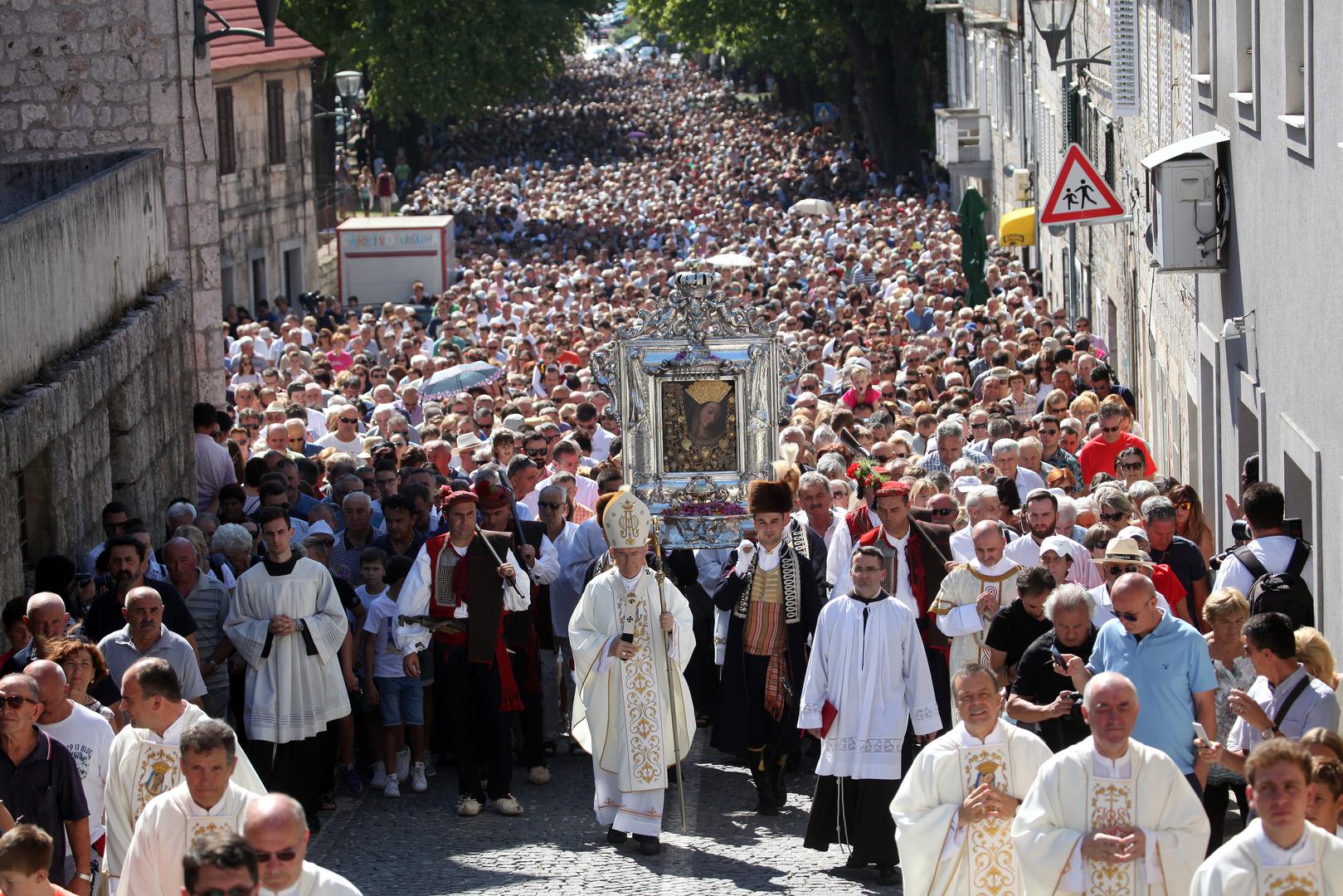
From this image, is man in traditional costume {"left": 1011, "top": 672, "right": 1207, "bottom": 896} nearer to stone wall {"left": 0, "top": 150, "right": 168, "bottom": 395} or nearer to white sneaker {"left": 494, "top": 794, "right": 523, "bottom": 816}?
white sneaker {"left": 494, "top": 794, "right": 523, "bottom": 816}

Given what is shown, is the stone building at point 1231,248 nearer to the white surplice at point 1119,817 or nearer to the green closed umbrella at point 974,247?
the green closed umbrella at point 974,247

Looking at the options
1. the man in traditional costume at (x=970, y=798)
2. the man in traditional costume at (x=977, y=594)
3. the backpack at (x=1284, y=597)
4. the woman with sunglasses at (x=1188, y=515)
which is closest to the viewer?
the man in traditional costume at (x=970, y=798)

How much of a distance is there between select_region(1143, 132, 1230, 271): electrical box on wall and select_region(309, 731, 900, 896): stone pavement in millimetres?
4625

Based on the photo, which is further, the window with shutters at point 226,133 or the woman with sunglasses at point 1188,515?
the window with shutters at point 226,133

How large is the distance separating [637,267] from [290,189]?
27.6ft

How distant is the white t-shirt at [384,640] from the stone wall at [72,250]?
7.52 ft

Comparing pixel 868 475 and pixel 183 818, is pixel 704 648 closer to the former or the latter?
pixel 868 475

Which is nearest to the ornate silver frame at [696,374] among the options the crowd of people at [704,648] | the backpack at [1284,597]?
the crowd of people at [704,648]

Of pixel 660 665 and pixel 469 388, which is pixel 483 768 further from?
pixel 469 388

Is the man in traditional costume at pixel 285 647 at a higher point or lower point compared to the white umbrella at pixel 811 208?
lower

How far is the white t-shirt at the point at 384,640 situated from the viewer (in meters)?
11.4

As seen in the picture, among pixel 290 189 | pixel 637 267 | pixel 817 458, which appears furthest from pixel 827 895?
pixel 290 189

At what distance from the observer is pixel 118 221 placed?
15.3 m

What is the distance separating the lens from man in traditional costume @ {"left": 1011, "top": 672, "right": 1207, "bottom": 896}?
7000 mm
